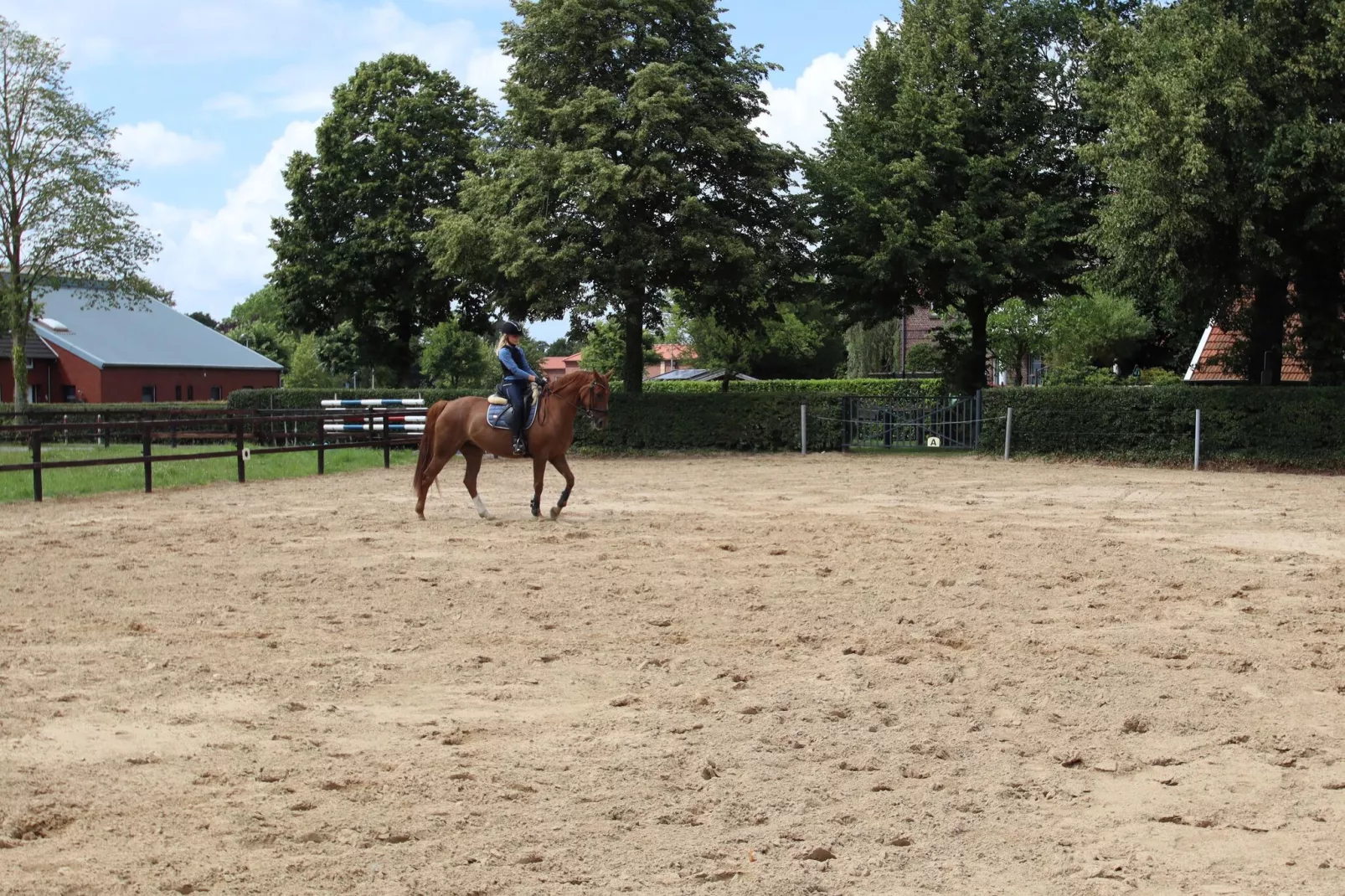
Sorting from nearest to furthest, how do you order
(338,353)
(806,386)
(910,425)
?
1. (910,425)
2. (806,386)
3. (338,353)

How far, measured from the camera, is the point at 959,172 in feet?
101

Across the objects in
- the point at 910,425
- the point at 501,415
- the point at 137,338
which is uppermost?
the point at 137,338

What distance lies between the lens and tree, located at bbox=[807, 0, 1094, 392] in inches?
1201

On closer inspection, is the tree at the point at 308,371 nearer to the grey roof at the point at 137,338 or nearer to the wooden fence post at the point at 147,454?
the grey roof at the point at 137,338

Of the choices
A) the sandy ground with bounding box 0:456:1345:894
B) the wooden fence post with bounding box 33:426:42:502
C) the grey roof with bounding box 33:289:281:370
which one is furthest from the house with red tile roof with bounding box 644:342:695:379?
the sandy ground with bounding box 0:456:1345:894

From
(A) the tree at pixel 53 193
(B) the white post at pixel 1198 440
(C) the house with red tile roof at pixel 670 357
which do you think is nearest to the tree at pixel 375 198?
(A) the tree at pixel 53 193

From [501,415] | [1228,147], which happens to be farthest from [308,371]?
[501,415]

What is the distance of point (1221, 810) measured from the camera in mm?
4738

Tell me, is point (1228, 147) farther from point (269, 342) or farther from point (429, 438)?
point (269, 342)

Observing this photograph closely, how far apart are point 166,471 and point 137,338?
134 ft

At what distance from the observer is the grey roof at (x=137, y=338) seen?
55469 millimetres

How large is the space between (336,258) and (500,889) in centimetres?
4017

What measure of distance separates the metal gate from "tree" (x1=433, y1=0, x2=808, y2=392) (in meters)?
4.03

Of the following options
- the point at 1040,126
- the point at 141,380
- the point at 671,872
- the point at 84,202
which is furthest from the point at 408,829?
the point at 141,380
